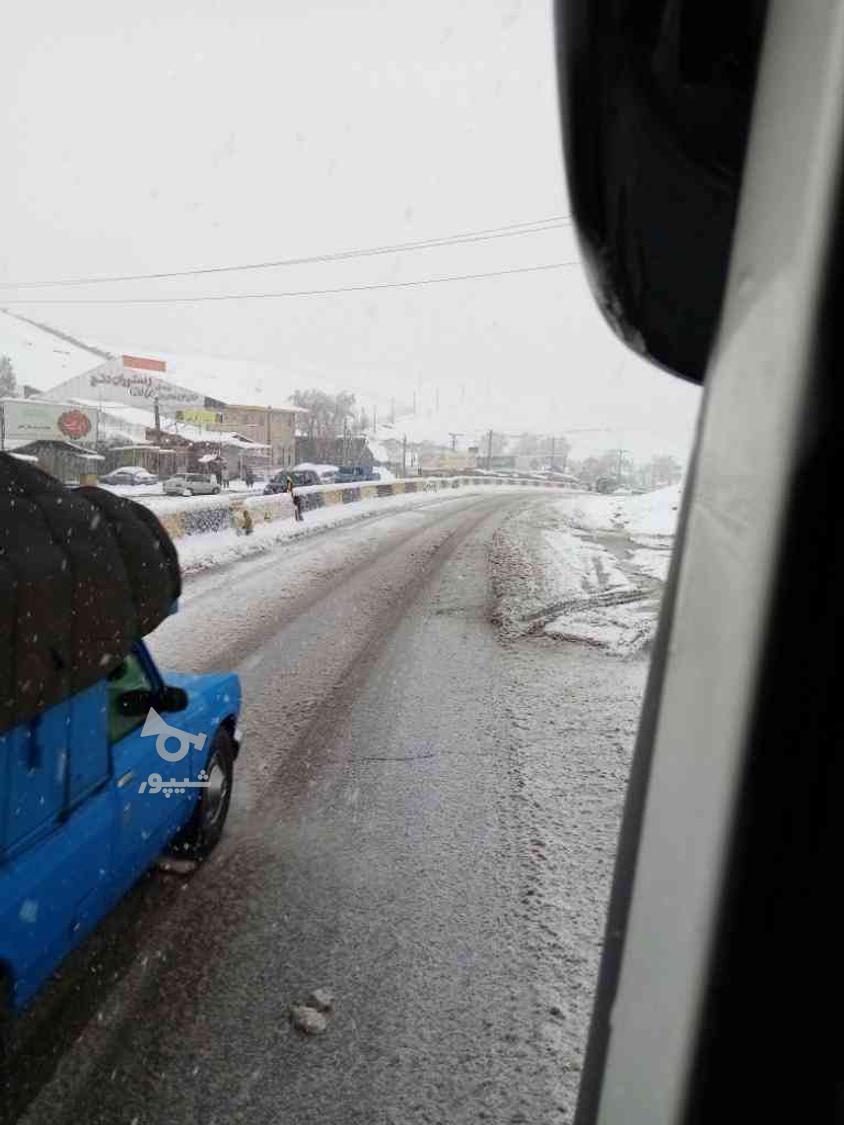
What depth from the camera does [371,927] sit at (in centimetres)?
352

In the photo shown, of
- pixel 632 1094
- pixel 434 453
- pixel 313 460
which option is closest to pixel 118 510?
pixel 632 1094

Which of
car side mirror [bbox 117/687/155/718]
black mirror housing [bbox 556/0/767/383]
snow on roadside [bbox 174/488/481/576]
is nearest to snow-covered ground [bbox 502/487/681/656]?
black mirror housing [bbox 556/0/767/383]

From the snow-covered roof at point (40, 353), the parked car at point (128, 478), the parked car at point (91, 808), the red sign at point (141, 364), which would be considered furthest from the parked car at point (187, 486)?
the parked car at point (91, 808)

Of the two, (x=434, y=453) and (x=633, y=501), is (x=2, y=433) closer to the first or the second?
(x=633, y=501)

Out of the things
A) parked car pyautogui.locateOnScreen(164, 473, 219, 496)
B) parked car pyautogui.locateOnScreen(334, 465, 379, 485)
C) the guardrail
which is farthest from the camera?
parked car pyautogui.locateOnScreen(334, 465, 379, 485)

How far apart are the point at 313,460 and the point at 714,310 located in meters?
72.2

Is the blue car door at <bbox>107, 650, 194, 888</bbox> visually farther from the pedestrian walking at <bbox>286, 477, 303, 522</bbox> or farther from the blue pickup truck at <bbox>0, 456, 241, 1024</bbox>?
the pedestrian walking at <bbox>286, 477, 303, 522</bbox>

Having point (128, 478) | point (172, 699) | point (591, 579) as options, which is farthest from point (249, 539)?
point (128, 478)

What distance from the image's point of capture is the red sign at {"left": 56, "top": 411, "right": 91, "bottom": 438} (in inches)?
1492

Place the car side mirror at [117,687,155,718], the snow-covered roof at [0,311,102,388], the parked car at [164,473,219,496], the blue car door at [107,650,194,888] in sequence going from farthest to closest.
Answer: the snow-covered roof at [0,311,102,388]
the parked car at [164,473,219,496]
the car side mirror at [117,687,155,718]
the blue car door at [107,650,194,888]

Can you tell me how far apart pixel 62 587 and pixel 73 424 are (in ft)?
133

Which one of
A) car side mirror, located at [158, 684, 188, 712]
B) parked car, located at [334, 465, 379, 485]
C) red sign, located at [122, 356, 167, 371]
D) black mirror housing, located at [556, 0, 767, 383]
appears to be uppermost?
red sign, located at [122, 356, 167, 371]

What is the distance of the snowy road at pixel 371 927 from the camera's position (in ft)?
8.60

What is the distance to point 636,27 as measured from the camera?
927 millimetres
